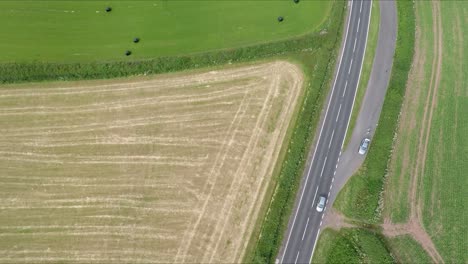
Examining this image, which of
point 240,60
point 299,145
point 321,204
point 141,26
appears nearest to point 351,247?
point 321,204

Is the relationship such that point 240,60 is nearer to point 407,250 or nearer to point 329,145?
point 329,145

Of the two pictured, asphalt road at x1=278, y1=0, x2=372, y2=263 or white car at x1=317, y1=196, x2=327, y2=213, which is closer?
asphalt road at x1=278, y1=0, x2=372, y2=263

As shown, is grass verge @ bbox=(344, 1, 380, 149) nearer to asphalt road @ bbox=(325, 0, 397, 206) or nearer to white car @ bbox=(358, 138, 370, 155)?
asphalt road @ bbox=(325, 0, 397, 206)

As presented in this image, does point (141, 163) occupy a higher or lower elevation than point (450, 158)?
lower

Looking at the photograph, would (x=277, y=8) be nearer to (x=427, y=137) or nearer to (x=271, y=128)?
(x=271, y=128)

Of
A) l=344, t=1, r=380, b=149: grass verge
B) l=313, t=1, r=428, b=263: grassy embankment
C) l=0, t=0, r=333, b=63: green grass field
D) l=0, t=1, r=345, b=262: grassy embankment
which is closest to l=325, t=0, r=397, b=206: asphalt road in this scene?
l=344, t=1, r=380, b=149: grass verge

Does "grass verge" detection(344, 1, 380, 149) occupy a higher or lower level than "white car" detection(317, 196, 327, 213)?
higher

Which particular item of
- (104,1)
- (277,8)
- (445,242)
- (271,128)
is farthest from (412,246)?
(104,1)

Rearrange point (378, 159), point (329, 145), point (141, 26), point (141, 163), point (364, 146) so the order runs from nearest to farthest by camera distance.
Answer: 1. point (378, 159)
2. point (364, 146)
3. point (329, 145)
4. point (141, 163)
5. point (141, 26)
